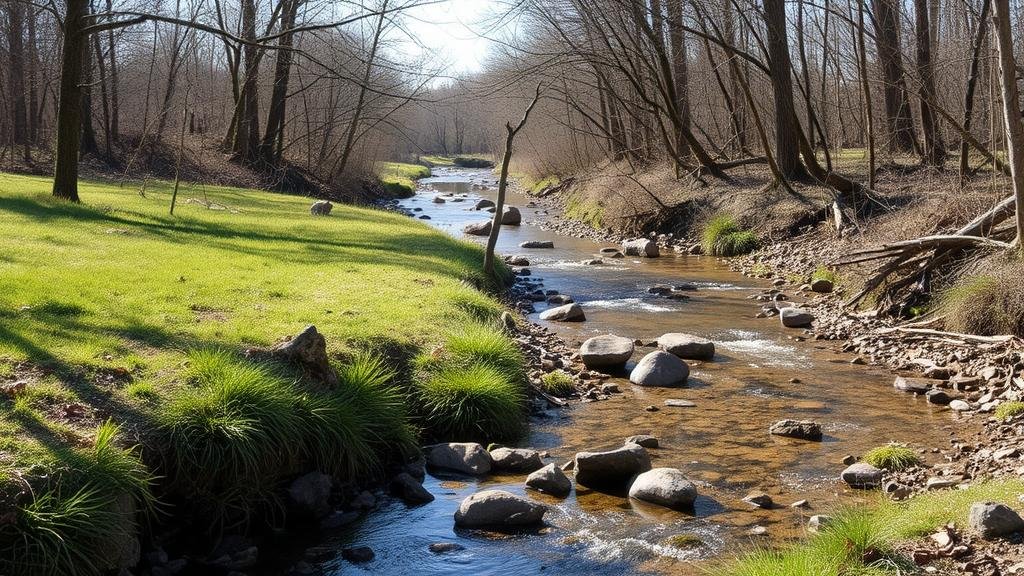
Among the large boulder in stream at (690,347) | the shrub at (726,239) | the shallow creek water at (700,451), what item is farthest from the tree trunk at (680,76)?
the large boulder in stream at (690,347)

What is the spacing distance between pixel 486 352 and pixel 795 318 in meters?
5.47

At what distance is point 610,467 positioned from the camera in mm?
6898

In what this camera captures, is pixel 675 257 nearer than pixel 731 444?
No

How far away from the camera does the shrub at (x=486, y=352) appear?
885cm

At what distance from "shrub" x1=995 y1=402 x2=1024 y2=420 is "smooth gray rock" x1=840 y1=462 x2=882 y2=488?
1.81 metres

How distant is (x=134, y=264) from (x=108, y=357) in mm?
4197

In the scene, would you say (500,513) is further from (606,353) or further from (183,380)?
(606,353)

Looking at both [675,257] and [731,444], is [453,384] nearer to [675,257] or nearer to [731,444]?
[731,444]

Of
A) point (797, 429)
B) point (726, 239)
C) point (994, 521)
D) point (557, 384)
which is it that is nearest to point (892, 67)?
point (726, 239)

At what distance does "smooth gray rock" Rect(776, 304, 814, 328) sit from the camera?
12.6m

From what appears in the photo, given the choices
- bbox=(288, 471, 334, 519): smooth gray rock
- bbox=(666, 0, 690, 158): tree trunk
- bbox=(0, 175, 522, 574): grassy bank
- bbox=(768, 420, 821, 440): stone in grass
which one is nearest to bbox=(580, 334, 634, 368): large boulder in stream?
bbox=(0, 175, 522, 574): grassy bank

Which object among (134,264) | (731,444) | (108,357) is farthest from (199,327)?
(731,444)

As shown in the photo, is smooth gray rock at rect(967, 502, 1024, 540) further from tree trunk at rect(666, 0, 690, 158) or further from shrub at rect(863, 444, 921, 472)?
tree trunk at rect(666, 0, 690, 158)

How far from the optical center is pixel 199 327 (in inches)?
322
